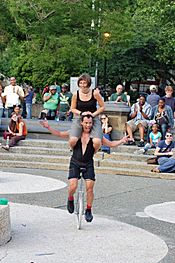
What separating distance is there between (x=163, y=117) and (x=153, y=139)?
721 mm

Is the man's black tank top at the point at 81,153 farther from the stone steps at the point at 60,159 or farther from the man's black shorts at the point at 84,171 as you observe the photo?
the stone steps at the point at 60,159

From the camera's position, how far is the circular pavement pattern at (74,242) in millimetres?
6691

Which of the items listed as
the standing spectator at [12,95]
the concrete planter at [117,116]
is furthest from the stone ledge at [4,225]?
the standing spectator at [12,95]

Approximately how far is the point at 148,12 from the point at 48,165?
16650 millimetres

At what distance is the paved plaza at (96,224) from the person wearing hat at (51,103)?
5379mm

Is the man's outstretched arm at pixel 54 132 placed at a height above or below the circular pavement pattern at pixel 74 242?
above

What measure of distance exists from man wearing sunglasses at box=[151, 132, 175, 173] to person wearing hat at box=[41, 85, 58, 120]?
16.2 ft

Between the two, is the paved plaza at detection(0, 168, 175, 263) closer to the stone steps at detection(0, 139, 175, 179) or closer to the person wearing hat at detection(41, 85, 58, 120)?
the stone steps at detection(0, 139, 175, 179)

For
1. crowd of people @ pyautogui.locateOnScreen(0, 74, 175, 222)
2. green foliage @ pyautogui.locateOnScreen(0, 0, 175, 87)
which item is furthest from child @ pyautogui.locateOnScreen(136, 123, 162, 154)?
green foliage @ pyautogui.locateOnScreen(0, 0, 175, 87)

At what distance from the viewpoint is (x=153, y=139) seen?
15820 millimetres

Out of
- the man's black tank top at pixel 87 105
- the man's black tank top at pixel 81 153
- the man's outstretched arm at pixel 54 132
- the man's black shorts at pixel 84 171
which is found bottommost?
the man's black shorts at pixel 84 171

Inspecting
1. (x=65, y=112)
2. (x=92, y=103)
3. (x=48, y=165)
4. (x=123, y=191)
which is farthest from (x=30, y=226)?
(x=65, y=112)

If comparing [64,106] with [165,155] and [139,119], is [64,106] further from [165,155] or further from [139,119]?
[165,155]

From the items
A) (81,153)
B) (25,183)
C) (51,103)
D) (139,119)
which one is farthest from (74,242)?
(51,103)
